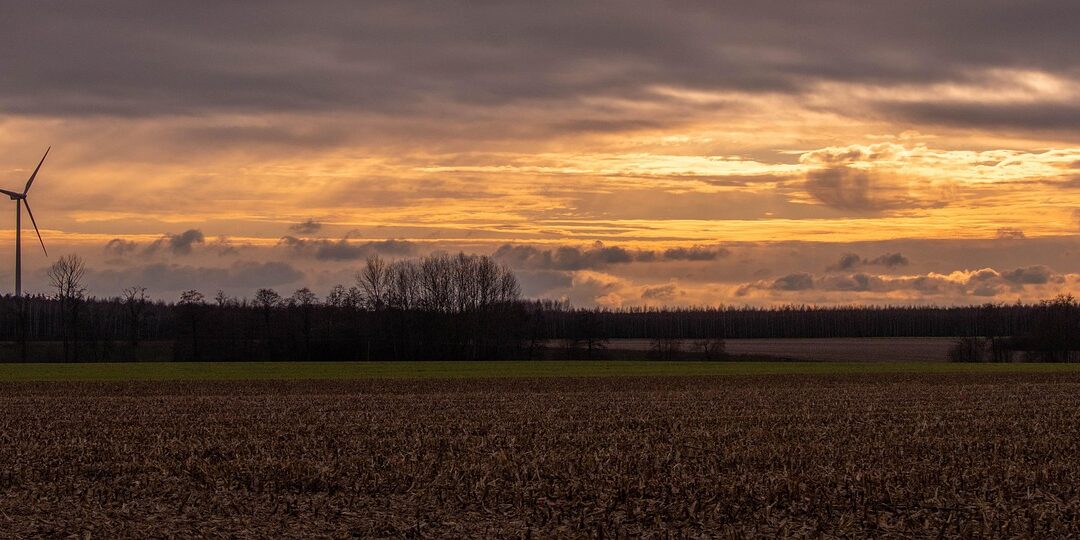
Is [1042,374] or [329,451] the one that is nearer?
[329,451]

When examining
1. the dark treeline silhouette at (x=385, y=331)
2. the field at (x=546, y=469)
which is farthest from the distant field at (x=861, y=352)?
the field at (x=546, y=469)

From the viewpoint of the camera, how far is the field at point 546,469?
18953 mm

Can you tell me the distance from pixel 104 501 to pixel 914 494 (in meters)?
15.6

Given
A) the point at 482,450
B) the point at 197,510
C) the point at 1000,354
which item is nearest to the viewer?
the point at 197,510

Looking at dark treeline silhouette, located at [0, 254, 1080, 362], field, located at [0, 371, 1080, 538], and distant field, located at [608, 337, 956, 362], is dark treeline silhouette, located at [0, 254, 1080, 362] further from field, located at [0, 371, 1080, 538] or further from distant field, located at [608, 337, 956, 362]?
field, located at [0, 371, 1080, 538]

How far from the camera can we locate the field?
18953 mm

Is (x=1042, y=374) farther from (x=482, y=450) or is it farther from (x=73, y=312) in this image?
(x=73, y=312)

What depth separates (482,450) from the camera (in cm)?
2759

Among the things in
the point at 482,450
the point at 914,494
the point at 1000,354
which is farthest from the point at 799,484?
the point at 1000,354

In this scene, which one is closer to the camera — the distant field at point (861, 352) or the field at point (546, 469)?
the field at point (546, 469)

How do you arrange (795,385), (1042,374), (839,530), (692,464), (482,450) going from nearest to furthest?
(839,530) → (692,464) → (482,450) → (795,385) → (1042,374)

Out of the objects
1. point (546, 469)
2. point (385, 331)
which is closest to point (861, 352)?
point (385, 331)

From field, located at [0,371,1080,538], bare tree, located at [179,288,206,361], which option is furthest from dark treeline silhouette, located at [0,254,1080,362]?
field, located at [0,371,1080,538]

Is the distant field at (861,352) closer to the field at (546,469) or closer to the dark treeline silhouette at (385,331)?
the dark treeline silhouette at (385,331)
